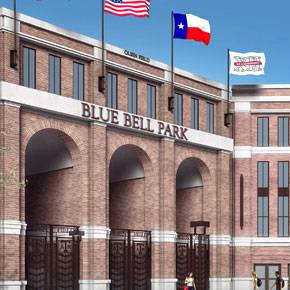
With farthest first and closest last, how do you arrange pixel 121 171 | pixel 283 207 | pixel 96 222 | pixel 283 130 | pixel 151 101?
pixel 283 130 → pixel 283 207 → pixel 121 171 → pixel 151 101 → pixel 96 222

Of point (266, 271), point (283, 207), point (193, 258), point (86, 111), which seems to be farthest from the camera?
point (283, 207)

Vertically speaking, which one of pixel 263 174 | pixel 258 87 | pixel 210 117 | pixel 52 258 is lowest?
pixel 52 258

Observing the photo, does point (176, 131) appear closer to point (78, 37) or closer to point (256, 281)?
point (78, 37)

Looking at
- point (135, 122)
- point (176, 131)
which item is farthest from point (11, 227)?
point (176, 131)

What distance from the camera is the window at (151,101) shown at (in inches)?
2153

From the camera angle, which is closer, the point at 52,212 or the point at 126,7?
the point at 126,7

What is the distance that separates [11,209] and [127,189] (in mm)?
14542

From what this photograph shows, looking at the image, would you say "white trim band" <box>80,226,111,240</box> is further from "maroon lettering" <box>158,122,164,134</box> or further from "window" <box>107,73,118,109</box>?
"maroon lettering" <box>158,122,164,134</box>

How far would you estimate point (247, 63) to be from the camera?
200 ft

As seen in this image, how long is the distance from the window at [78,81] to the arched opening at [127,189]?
595 cm

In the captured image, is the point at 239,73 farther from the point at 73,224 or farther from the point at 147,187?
the point at 73,224

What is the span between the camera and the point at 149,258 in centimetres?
5381

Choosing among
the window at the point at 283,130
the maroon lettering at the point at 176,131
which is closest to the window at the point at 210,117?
the maroon lettering at the point at 176,131

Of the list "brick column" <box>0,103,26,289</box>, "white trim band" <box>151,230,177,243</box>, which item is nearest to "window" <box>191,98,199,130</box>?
"white trim band" <box>151,230,177,243</box>
